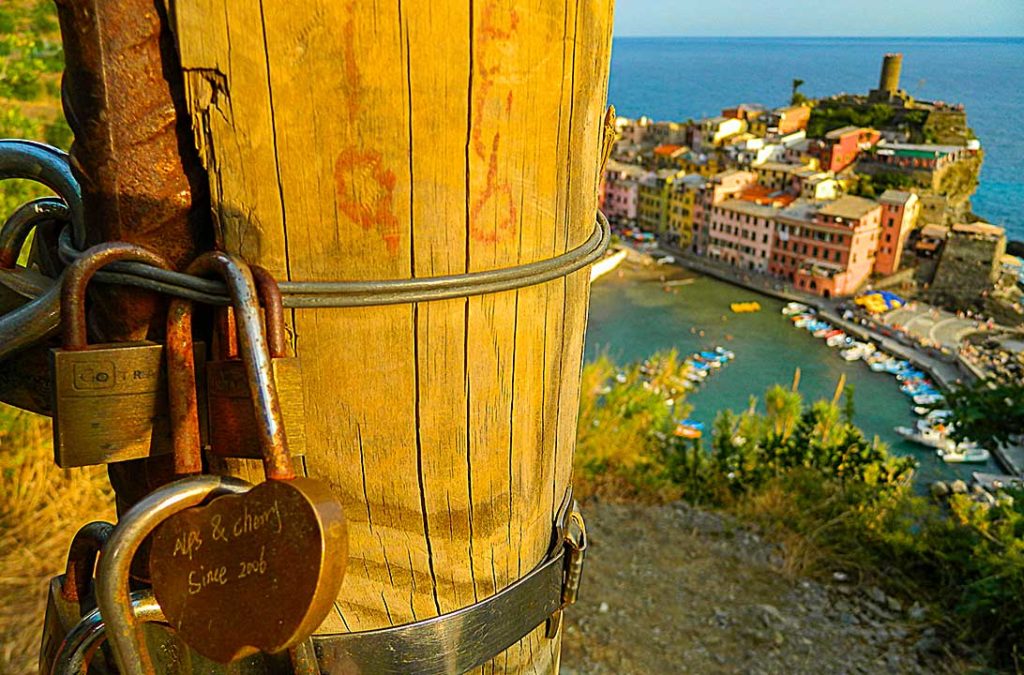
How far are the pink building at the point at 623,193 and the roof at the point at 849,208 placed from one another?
356 inches

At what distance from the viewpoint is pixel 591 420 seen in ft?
16.9

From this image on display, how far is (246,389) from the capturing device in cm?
63

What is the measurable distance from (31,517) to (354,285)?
275cm

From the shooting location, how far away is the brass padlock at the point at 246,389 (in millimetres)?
623

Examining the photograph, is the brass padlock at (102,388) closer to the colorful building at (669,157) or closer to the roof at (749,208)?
the roof at (749,208)

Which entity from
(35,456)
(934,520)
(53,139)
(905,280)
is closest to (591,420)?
(934,520)

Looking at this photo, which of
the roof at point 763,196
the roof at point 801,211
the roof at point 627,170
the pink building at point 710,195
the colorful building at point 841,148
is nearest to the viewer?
the roof at point 801,211

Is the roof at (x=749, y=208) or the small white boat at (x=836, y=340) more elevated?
the roof at (x=749, y=208)

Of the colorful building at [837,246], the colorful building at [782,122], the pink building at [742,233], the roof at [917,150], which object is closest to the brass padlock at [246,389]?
the colorful building at [837,246]

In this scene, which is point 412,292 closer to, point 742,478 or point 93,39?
point 93,39

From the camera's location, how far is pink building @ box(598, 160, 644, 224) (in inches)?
1320

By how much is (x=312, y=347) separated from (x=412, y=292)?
105 mm

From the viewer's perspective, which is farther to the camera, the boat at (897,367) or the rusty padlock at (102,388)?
the boat at (897,367)

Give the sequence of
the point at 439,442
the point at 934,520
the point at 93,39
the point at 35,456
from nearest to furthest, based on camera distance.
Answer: the point at 93,39 < the point at 439,442 < the point at 35,456 < the point at 934,520
